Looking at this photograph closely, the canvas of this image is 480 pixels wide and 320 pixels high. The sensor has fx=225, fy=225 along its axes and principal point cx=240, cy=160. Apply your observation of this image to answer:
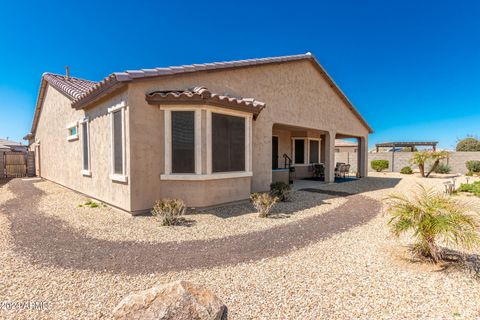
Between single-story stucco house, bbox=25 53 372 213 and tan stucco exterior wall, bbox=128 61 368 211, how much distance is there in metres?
0.03

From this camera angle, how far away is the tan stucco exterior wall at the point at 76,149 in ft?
25.9

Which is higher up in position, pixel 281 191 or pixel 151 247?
pixel 281 191

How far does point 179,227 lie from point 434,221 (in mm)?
5408

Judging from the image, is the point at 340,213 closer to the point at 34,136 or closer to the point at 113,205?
the point at 113,205

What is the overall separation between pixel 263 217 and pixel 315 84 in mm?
10022

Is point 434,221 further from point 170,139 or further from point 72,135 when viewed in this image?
point 72,135

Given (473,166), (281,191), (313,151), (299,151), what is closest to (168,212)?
(281,191)

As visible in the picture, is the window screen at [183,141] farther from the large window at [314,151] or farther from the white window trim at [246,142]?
the large window at [314,151]

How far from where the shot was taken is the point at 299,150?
16.9 meters

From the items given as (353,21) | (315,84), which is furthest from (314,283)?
(353,21)

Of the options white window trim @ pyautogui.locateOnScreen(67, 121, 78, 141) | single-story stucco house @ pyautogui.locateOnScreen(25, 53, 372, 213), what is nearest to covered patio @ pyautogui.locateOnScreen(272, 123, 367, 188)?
single-story stucco house @ pyautogui.locateOnScreen(25, 53, 372, 213)

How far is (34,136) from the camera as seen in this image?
20.6 m

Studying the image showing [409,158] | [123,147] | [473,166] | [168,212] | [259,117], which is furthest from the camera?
[409,158]

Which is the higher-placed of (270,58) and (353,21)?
(353,21)
